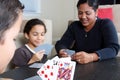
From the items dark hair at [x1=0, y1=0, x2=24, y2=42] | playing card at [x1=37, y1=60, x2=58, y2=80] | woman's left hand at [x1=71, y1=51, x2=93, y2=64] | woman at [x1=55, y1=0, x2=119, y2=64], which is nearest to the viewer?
dark hair at [x1=0, y1=0, x2=24, y2=42]

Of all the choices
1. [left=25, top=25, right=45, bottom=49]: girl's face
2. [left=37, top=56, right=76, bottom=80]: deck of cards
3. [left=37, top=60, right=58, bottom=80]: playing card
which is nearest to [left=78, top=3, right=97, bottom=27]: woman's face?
[left=25, top=25, right=45, bottom=49]: girl's face

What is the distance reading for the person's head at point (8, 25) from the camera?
23.5 inches

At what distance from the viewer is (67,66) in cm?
107

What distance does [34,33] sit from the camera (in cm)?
211

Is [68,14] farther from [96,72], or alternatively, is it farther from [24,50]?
[96,72]

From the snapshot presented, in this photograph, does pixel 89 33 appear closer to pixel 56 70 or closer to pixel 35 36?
pixel 35 36

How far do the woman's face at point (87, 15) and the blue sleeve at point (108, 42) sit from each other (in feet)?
0.37

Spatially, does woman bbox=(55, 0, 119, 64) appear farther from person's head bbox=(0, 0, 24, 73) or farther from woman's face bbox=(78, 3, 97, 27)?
person's head bbox=(0, 0, 24, 73)

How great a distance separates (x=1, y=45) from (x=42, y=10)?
11.1ft

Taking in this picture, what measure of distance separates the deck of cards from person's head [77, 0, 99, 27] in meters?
0.95

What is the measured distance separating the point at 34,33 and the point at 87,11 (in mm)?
519

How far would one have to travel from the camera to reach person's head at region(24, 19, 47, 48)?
207cm

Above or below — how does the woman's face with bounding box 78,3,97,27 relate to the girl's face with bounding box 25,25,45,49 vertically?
above

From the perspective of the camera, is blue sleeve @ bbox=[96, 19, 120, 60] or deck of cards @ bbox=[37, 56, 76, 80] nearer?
deck of cards @ bbox=[37, 56, 76, 80]
